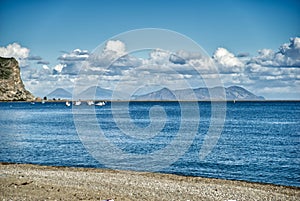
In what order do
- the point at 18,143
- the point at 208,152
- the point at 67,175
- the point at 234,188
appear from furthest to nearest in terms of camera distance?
the point at 18,143 < the point at 208,152 < the point at 67,175 < the point at 234,188

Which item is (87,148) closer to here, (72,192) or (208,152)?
(208,152)

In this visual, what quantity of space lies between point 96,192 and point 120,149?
23.1 meters

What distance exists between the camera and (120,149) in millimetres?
42062

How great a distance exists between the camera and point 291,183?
26297mm

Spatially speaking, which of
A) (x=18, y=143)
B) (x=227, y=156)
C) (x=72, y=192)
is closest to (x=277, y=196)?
(x=72, y=192)

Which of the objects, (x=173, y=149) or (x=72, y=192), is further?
(x=173, y=149)

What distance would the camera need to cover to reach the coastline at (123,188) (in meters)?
18.1

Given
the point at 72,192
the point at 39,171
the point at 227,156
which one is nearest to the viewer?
the point at 72,192

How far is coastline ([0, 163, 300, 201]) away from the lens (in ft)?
59.4

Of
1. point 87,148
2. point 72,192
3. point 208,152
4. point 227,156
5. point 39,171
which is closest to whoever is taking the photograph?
point 72,192

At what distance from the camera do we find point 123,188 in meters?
20.1

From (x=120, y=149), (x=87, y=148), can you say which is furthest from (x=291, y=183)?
(x=87, y=148)

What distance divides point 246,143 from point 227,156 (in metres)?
11.8

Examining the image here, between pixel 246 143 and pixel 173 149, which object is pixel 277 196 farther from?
pixel 246 143
